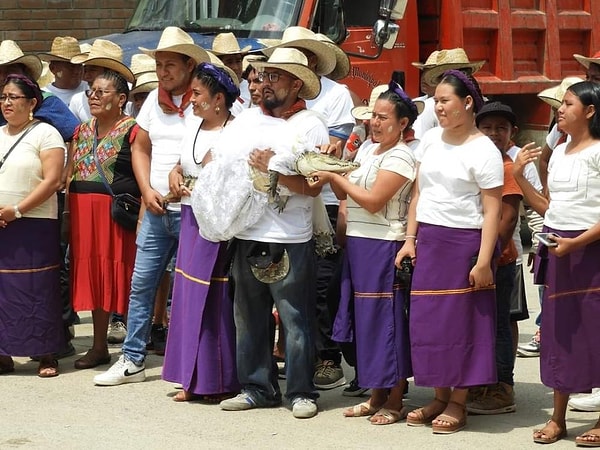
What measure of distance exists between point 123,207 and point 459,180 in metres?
2.38

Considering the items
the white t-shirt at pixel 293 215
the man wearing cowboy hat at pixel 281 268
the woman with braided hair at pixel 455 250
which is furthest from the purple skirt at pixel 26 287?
the woman with braided hair at pixel 455 250

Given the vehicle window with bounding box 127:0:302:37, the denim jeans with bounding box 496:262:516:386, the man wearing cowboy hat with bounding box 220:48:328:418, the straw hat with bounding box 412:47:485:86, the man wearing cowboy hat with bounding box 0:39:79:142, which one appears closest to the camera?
the man wearing cowboy hat with bounding box 220:48:328:418

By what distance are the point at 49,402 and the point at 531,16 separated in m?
6.72

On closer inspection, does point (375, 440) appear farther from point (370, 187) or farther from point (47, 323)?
point (47, 323)

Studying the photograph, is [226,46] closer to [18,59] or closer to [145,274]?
[18,59]

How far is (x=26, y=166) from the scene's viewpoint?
25.2ft

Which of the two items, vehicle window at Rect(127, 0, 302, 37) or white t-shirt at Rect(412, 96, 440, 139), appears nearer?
white t-shirt at Rect(412, 96, 440, 139)

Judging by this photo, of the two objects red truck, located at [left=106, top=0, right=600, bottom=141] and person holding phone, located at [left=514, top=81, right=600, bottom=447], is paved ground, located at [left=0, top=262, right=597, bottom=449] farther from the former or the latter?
red truck, located at [left=106, top=0, right=600, bottom=141]

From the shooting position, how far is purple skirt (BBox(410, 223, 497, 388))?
6375 mm

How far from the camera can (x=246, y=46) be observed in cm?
990

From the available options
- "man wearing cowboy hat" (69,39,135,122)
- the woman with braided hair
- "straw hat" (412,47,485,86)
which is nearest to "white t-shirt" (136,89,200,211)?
"man wearing cowboy hat" (69,39,135,122)

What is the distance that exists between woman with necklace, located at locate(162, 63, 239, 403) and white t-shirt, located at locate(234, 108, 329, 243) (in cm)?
32

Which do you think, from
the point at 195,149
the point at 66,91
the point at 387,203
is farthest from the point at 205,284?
the point at 66,91

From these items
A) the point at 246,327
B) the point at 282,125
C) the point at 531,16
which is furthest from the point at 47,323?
the point at 531,16
